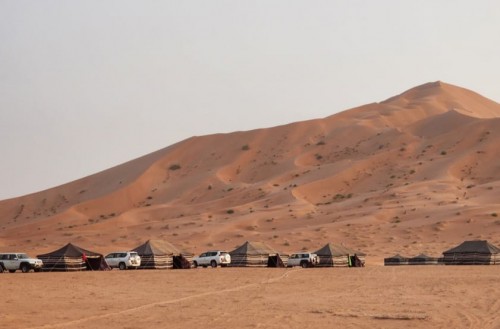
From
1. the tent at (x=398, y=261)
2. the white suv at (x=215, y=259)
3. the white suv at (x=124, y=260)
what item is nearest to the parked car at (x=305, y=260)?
the white suv at (x=215, y=259)

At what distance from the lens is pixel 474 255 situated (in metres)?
45.5

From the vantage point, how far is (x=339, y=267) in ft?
150

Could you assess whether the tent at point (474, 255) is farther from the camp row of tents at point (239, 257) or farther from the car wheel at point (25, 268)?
the car wheel at point (25, 268)

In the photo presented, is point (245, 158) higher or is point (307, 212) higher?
point (245, 158)

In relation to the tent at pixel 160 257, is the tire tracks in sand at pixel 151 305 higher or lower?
lower

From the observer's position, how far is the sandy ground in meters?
19.6

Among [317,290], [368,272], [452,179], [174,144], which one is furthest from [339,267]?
[174,144]

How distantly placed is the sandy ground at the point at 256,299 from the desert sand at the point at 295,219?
0.22ft

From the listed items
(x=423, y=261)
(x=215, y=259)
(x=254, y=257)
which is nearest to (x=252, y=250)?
(x=254, y=257)

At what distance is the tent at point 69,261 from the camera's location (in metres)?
42.7

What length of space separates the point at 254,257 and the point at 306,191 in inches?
1523

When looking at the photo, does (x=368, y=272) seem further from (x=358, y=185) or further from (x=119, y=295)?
(x=358, y=185)

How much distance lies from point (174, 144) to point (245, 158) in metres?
15.9

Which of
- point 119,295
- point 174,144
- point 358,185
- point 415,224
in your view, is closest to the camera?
point 119,295
